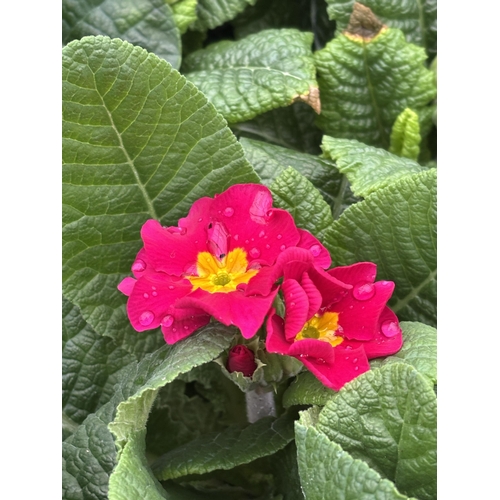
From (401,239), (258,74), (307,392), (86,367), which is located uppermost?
(258,74)

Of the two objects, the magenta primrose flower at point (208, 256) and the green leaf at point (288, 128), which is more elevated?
the magenta primrose flower at point (208, 256)

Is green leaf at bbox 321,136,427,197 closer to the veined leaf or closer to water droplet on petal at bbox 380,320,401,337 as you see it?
water droplet on petal at bbox 380,320,401,337

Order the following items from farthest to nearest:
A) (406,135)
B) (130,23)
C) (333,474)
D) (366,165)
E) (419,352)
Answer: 1. (130,23)
2. (406,135)
3. (366,165)
4. (419,352)
5. (333,474)

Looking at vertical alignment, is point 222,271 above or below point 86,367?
above

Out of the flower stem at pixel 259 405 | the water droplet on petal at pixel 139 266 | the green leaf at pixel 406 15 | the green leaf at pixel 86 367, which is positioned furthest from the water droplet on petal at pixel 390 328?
the green leaf at pixel 406 15

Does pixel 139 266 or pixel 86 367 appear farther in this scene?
pixel 86 367

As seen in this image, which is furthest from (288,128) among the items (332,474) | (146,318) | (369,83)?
(332,474)

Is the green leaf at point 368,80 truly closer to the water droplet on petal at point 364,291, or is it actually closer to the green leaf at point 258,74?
the green leaf at point 258,74

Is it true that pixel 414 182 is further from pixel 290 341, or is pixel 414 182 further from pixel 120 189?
pixel 120 189

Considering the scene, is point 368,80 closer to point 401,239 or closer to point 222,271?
point 401,239
